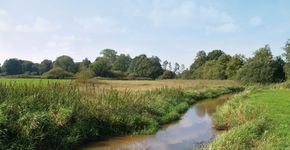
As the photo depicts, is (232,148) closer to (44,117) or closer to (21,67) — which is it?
(44,117)

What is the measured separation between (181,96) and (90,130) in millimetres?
22600

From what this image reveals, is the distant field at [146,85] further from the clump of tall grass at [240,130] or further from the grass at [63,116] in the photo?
the clump of tall grass at [240,130]

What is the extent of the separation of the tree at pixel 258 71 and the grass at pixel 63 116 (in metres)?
50.9

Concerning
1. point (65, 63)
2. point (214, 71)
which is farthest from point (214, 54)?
point (65, 63)

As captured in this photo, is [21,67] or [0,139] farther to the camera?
[21,67]

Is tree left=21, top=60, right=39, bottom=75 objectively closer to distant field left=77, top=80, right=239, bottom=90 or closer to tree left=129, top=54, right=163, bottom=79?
tree left=129, top=54, right=163, bottom=79

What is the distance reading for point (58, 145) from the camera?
14422 mm

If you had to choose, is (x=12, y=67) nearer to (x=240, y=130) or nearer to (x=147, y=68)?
(x=147, y=68)

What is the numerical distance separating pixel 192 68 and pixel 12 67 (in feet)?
188

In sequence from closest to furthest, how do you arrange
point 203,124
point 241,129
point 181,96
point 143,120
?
point 241,129, point 143,120, point 203,124, point 181,96

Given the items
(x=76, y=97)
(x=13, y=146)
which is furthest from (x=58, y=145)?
(x=76, y=97)

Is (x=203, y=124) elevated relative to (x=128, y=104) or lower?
lower

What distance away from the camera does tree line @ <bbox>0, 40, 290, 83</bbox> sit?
7175 centimetres

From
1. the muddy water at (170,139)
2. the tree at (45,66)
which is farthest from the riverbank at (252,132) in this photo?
the tree at (45,66)
